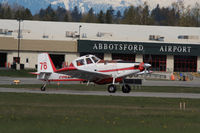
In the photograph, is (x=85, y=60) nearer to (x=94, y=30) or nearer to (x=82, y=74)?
(x=82, y=74)

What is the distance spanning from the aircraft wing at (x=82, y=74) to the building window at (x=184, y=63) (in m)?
49.7

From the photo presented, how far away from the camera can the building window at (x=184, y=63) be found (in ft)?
268

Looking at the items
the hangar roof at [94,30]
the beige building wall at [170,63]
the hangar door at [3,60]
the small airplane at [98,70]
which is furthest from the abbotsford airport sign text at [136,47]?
the small airplane at [98,70]

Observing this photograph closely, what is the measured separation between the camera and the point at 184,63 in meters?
81.8

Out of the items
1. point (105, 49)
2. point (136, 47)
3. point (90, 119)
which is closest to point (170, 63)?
point (136, 47)

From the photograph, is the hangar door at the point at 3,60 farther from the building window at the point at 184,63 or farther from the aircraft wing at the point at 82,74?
the aircraft wing at the point at 82,74

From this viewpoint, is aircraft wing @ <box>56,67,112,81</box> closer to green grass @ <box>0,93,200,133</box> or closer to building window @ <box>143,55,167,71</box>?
green grass @ <box>0,93,200,133</box>

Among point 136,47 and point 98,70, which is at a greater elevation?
point 136,47

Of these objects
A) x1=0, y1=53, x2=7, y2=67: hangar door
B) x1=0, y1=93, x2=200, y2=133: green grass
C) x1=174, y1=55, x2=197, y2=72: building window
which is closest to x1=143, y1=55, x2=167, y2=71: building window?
x1=174, y1=55, x2=197, y2=72: building window

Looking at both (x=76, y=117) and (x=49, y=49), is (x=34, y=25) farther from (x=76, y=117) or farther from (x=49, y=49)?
(x=76, y=117)

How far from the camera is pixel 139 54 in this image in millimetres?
79875

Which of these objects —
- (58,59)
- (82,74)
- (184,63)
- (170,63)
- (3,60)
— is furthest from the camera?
(3,60)

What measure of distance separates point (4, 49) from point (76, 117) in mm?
62750

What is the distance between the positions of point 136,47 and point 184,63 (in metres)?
9.37
